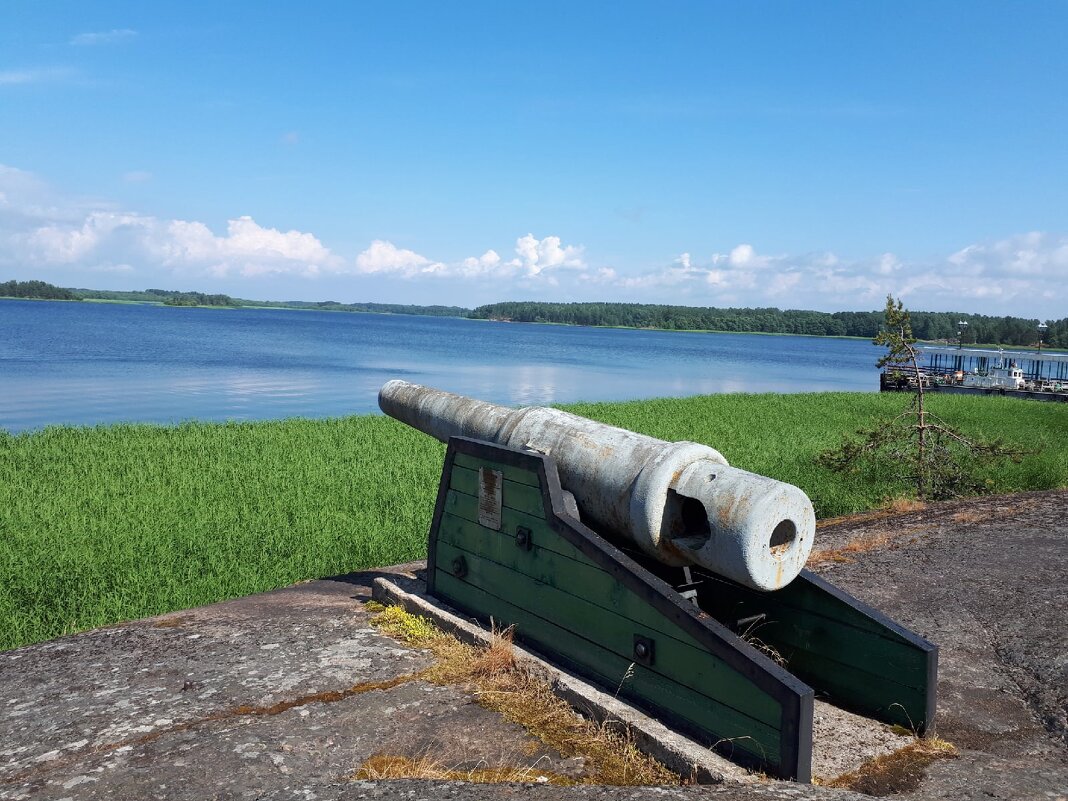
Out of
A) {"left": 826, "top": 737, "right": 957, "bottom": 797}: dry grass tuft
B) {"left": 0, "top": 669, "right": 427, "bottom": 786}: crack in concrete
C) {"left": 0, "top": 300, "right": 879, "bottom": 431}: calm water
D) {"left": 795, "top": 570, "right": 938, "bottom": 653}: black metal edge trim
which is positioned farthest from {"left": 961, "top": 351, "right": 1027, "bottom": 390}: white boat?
{"left": 0, "top": 669, "right": 427, "bottom": 786}: crack in concrete

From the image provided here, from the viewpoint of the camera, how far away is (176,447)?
52.7 feet

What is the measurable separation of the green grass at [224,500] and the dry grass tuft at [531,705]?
2.81m

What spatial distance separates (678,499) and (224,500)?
8278 mm

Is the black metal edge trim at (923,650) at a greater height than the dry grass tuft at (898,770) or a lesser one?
greater

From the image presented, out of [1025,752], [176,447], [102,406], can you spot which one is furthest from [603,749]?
[102,406]

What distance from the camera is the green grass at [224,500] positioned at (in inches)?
294

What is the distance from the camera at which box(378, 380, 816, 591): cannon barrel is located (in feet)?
13.4

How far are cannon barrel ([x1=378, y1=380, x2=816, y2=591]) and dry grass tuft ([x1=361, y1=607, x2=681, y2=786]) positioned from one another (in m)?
0.89

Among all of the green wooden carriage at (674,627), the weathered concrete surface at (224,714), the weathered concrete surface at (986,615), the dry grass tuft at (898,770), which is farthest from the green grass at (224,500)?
the dry grass tuft at (898,770)

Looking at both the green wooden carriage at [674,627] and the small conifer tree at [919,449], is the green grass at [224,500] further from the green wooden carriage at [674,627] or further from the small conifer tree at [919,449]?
the green wooden carriage at [674,627]

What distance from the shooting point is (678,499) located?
4.50 metres

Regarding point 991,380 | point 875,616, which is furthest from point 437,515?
point 991,380

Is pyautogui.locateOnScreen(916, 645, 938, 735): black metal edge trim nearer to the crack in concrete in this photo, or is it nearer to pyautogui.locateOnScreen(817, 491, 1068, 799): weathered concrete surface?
pyautogui.locateOnScreen(817, 491, 1068, 799): weathered concrete surface

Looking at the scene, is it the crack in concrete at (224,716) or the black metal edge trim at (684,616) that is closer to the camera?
the black metal edge trim at (684,616)
